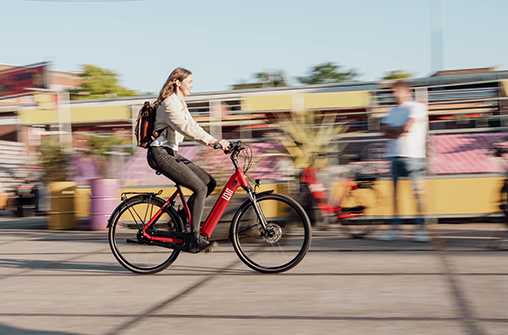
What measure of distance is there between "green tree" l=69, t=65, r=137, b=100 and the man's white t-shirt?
50.5 meters

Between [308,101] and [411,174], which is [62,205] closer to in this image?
[308,101]

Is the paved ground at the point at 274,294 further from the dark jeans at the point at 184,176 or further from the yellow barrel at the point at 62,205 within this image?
the yellow barrel at the point at 62,205

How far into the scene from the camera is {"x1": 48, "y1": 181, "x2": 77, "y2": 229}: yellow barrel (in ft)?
33.5

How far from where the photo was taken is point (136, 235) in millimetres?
5617

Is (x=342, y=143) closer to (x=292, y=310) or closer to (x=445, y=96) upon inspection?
(x=445, y=96)

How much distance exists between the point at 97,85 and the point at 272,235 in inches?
2095

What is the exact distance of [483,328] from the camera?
3.59 metres

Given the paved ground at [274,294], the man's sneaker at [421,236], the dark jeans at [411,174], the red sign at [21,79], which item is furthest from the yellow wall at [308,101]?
the red sign at [21,79]

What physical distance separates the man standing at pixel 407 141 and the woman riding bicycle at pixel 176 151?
2710 mm

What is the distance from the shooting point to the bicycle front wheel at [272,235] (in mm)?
5305

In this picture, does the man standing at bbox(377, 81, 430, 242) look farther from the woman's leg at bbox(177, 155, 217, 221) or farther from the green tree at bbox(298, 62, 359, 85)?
the green tree at bbox(298, 62, 359, 85)

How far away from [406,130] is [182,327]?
→ 13.9ft

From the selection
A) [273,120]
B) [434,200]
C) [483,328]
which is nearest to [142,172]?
[273,120]

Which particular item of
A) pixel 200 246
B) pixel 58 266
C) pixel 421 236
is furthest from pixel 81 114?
pixel 200 246
